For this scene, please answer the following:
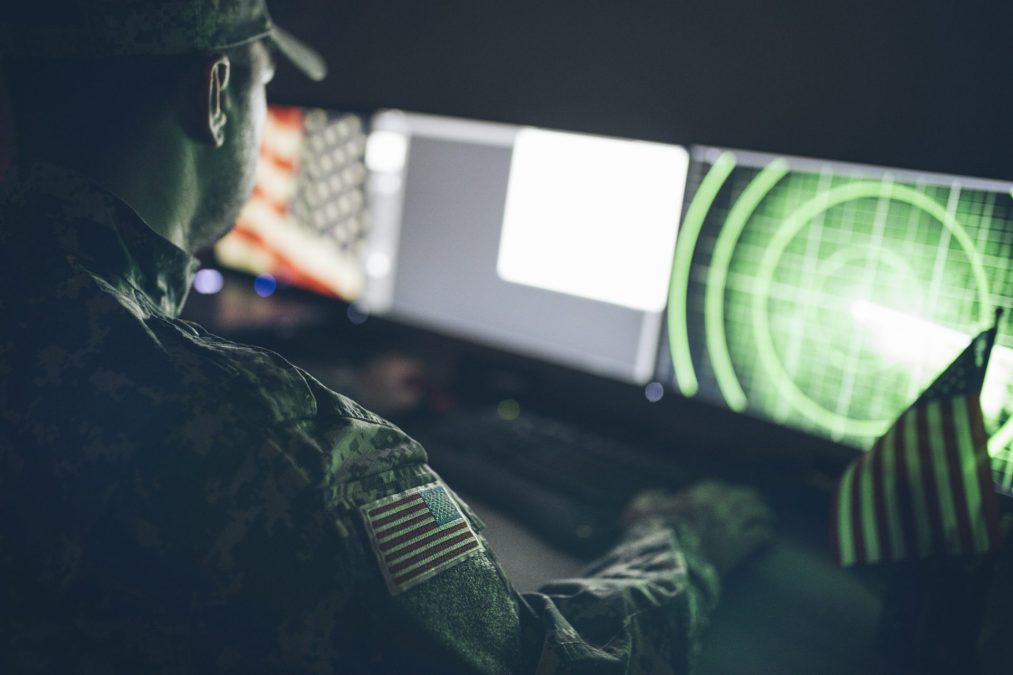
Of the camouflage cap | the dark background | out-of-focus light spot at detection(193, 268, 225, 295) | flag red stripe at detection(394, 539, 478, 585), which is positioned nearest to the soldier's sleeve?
flag red stripe at detection(394, 539, 478, 585)

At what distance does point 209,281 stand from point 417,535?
1283mm

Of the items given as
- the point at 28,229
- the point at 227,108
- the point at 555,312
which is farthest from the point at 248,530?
the point at 555,312

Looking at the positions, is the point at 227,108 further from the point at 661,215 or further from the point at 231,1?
the point at 661,215

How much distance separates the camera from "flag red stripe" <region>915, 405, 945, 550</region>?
687 mm

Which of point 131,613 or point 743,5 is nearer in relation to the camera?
point 131,613

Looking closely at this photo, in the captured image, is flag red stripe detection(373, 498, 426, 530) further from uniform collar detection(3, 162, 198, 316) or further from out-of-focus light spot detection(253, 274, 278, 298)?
out-of-focus light spot detection(253, 274, 278, 298)

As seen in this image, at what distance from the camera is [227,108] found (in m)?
0.73

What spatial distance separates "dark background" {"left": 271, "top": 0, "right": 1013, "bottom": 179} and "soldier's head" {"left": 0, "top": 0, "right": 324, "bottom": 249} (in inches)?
22.7

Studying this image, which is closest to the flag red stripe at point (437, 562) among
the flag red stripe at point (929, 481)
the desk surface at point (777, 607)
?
the desk surface at point (777, 607)

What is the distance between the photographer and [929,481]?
0.71 meters

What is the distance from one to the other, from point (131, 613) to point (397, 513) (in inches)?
7.9

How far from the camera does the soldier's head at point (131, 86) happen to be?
61 cm

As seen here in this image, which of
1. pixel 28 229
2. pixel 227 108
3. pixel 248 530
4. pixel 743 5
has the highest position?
pixel 743 5

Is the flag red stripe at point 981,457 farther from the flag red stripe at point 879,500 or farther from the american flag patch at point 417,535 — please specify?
the american flag patch at point 417,535
